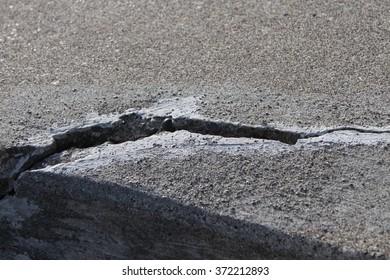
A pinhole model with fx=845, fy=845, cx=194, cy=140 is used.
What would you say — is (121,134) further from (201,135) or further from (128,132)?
(201,135)

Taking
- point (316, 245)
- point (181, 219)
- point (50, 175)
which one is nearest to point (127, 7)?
point (50, 175)

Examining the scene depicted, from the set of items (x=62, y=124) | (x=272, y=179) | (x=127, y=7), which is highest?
(x=127, y=7)

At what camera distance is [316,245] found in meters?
2.47

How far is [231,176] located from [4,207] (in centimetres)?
81

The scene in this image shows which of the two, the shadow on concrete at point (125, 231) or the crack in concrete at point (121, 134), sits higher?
the crack in concrete at point (121, 134)

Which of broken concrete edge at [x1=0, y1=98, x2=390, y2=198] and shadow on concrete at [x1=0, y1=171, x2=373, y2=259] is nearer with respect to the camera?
shadow on concrete at [x1=0, y1=171, x2=373, y2=259]

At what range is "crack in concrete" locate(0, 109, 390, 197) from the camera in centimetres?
290

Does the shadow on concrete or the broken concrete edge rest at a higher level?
the broken concrete edge

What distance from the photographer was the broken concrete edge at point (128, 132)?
2.90 meters

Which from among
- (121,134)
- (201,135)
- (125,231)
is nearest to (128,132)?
(121,134)

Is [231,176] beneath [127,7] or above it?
beneath
